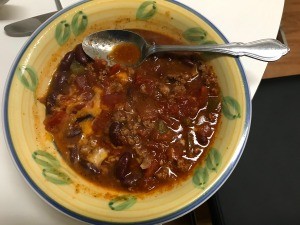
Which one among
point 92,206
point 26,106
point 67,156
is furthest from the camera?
point 67,156

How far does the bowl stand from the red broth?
49mm

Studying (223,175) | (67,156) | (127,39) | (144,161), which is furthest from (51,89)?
(223,175)

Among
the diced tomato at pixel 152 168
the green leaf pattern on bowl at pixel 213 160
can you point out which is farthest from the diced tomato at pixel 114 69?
the green leaf pattern on bowl at pixel 213 160

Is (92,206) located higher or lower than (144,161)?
lower

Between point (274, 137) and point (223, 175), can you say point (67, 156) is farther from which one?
point (274, 137)

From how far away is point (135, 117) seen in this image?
1.67 metres

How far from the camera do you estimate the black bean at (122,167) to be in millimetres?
1548

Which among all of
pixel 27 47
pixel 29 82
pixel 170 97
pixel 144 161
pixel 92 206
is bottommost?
pixel 92 206

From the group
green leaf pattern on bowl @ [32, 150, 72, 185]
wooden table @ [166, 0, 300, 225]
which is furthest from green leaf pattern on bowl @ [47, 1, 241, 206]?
wooden table @ [166, 0, 300, 225]

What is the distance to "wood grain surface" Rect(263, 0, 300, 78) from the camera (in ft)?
8.48

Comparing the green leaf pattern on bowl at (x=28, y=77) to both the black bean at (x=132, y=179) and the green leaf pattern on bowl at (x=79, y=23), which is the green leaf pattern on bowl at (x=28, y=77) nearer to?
the green leaf pattern on bowl at (x=79, y=23)

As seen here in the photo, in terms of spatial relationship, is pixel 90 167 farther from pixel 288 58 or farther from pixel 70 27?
pixel 288 58

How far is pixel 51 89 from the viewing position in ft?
5.50

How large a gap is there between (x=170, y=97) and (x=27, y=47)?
65 cm
